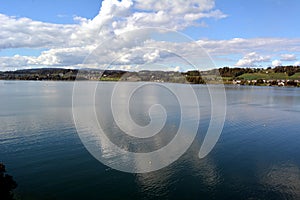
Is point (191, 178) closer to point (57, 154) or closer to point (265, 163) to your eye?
point (265, 163)

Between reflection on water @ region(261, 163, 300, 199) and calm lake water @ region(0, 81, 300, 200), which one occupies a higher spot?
calm lake water @ region(0, 81, 300, 200)

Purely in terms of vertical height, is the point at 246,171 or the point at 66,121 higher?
the point at 66,121

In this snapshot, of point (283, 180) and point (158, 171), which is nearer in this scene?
point (283, 180)

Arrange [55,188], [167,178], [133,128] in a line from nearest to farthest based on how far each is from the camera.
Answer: [55,188]
[167,178]
[133,128]

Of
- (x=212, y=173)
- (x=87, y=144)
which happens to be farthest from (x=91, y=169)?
(x=212, y=173)

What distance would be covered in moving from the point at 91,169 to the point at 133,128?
13016mm

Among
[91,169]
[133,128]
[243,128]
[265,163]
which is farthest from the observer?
[243,128]

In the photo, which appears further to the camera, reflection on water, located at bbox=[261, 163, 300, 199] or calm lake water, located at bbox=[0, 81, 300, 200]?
reflection on water, located at bbox=[261, 163, 300, 199]

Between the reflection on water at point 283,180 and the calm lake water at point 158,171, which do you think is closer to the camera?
the calm lake water at point 158,171

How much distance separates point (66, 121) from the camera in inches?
1366

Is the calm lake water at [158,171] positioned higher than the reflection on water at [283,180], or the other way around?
the calm lake water at [158,171]

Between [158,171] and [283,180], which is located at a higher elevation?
[158,171]

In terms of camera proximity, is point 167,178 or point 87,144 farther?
point 87,144

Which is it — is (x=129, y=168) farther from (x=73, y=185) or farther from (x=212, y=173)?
(x=212, y=173)
